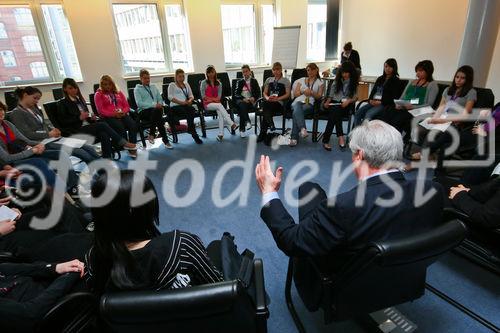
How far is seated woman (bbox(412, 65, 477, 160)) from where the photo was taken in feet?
9.95

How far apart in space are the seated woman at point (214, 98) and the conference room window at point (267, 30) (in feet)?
9.01

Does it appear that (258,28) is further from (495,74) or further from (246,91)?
(495,74)

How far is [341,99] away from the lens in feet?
13.4

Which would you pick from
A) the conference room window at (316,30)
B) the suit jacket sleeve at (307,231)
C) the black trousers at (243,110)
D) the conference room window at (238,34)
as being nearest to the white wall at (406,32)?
the conference room window at (316,30)

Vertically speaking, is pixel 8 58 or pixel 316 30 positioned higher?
pixel 316 30

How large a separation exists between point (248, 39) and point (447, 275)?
6895 millimetres

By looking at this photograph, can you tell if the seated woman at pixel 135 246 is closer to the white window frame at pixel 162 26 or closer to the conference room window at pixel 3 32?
the white window frame at pixel 162 26

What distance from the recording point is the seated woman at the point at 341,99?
3977 mm

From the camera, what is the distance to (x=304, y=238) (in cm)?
104

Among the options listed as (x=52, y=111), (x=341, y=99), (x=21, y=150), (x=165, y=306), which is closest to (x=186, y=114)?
(x=52, y=111)

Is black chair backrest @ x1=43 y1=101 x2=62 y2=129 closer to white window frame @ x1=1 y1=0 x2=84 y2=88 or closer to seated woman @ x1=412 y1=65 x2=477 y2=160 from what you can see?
white window frame @ x1=1 y1=0 x2=84 y2=88

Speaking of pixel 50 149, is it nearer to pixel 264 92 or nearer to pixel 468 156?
pixel 264 92

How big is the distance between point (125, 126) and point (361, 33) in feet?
19.3

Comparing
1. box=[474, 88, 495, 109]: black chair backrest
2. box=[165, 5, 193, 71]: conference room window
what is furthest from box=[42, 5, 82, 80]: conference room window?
box=[474, 88, 495, 109]: black chair backrest
